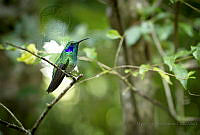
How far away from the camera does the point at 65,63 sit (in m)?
0.80

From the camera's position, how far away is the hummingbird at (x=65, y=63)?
75 centimetres

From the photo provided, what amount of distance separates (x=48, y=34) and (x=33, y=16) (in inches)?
77.6

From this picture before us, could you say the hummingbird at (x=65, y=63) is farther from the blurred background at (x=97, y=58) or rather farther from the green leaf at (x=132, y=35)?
the green leaf at (x=132, y=35)

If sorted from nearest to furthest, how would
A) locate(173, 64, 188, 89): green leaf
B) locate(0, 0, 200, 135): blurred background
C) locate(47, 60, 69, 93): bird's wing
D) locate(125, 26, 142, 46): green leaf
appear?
locate(47, 60, 69, 93): bird's wing, locate(173, 64, 188, 89): green leaf, locate(0, 0, 200, 135): blurred background, locate(125, 26, 142, 46): green leaf

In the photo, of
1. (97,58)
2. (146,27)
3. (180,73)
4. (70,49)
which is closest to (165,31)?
(146,27)

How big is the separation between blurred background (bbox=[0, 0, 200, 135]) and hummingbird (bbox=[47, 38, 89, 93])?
0.07m

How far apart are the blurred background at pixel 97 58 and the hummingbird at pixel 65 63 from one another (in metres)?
0.07

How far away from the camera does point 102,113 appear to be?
390cm

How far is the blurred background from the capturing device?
4.41 feet

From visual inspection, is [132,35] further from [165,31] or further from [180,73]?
[180,73]

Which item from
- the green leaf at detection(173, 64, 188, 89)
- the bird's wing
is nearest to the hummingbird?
the bird's wing

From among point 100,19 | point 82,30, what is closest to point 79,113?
point 100,19

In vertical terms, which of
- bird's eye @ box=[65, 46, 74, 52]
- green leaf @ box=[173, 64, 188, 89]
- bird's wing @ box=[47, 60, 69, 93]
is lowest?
green leaf @ box=[173, 64, 188, 89]

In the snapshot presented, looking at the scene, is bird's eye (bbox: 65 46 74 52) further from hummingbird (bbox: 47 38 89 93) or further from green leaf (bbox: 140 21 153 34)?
green leaf (bbox: 140 21 153 34)
